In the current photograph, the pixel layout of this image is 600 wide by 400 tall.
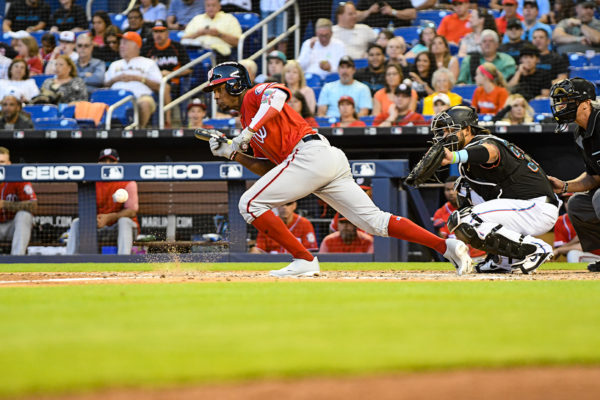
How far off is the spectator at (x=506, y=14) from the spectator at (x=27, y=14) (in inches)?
314

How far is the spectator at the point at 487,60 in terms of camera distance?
1091cm

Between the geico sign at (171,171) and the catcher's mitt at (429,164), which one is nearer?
the catcher's mitt at (429,164)

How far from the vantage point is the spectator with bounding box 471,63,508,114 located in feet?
33.6

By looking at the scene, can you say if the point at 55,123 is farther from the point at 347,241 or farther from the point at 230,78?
the point at 230,78

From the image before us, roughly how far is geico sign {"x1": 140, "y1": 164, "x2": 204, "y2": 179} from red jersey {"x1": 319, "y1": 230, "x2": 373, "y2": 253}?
152 centimetres

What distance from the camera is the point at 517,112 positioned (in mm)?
9648

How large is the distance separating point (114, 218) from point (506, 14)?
6.38m

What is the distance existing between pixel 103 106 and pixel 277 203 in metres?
6.63

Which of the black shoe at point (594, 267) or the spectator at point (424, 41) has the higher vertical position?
the spectator at point (424, 41)

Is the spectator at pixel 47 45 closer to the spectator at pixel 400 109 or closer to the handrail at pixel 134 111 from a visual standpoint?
the handrail at pixel 134 111

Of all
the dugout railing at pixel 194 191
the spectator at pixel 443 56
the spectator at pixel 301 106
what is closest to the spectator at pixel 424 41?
the spectator at pixel 443 56

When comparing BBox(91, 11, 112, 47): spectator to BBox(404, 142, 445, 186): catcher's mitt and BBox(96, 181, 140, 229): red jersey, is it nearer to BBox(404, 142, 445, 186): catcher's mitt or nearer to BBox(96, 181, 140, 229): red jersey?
BBox(96, 181, 140, 229): red jersey

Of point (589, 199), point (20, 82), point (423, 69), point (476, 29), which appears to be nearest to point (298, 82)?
point (423, 69)

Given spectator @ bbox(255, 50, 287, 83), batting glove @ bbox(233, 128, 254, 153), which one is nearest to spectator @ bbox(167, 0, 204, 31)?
spectator @ bbox(255, 50, 287, 83)
